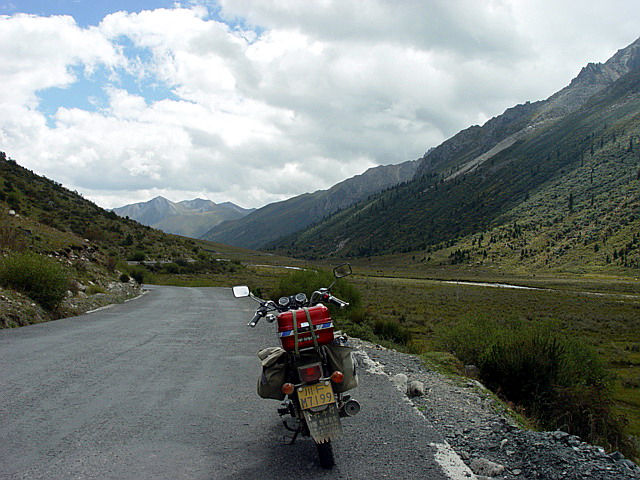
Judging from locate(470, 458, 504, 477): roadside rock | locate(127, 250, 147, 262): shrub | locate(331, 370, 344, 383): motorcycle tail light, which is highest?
locate(127, 250, 147, 262): shrub

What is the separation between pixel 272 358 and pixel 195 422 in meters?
1.73

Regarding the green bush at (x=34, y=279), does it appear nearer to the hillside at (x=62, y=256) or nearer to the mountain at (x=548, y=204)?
the hillside at (x=62, y=256)

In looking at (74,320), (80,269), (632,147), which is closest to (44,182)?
(80,269)

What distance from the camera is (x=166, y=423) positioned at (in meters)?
5.66

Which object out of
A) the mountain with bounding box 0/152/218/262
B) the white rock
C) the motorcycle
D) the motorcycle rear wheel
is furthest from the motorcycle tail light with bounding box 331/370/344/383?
the mountain with bounding box 0/152/218/262

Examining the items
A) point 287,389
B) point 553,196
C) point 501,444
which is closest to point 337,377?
point 287,389

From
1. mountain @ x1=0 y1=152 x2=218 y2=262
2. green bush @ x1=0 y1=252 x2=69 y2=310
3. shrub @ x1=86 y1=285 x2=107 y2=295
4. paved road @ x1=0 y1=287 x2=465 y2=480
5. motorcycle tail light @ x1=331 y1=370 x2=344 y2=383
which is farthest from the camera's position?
mountain @ x1=0 y1=152 x2=218 y2=262

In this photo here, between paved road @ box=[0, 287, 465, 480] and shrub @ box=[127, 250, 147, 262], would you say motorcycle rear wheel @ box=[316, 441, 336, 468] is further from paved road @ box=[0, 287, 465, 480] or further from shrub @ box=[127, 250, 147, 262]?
shrub @ box=[127, 250, 147, 262]

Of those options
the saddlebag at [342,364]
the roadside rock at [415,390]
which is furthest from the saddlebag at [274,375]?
the roadside rock at [415,390]

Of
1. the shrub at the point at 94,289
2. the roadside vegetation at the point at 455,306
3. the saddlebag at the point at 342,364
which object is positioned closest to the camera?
the saddlebag at the point at 342,364

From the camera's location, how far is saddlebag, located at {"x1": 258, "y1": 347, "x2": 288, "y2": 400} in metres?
4.79

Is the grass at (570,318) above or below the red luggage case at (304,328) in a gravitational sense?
below

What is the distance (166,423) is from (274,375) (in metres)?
1.88

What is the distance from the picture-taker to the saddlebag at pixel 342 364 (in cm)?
491
